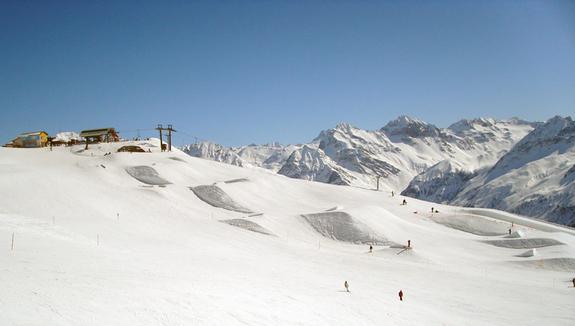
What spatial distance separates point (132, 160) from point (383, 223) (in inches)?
1693

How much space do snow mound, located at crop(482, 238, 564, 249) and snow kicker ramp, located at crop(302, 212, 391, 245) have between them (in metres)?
15.5

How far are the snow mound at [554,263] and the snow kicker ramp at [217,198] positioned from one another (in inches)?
1266

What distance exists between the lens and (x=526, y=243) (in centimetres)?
4547

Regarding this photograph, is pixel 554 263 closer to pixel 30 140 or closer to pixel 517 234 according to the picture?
pixel 517 234

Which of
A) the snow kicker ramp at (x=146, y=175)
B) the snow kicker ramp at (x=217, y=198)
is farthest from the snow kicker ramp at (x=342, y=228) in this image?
the snow kicker ramp at (x=146, y=175)

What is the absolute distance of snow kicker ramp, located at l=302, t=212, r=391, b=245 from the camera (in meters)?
42.6

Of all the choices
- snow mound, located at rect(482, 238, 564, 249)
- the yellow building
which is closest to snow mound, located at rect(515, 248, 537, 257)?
snow mound, located at rect(482, 238, 564, 249)

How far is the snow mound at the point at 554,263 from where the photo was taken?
36.4 m

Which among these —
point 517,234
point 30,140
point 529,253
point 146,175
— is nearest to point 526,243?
point 517,234

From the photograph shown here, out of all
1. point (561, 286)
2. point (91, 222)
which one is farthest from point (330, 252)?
point (91, 222)

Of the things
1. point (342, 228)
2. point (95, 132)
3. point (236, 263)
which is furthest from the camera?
point (95, 132)

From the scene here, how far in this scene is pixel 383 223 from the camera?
152 feet

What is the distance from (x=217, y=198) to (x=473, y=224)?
36.2 metres

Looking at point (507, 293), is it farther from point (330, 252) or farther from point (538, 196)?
point (538, 196)
